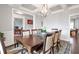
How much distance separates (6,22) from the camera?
1.46 metres

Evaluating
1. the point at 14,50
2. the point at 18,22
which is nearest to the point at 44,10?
the point at 18,22

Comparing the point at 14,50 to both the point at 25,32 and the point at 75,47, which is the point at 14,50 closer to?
the point at 25,32

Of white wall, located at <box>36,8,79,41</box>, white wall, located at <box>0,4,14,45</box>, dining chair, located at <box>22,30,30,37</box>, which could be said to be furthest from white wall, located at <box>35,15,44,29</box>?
white wall, located at <box>0,4,14,45</box>

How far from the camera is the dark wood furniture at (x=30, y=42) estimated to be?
1498mm

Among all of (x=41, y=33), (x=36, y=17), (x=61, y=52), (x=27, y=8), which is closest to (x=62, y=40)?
(x=61, y=52)

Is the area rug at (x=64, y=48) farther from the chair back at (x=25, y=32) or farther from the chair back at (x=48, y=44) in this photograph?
the chair back at (x=25, y=32)

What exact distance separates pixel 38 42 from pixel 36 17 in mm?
398

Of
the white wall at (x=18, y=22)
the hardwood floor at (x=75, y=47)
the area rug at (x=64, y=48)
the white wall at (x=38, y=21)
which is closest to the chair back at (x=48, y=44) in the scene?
the area rug at (x=64, y=48)

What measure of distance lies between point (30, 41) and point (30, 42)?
3cm

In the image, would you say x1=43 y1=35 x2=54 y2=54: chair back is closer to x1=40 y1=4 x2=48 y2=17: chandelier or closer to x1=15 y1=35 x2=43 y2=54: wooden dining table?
x1=15 y1=35 x2=43 y2=54: wooden dining table

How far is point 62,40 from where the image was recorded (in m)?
1.53

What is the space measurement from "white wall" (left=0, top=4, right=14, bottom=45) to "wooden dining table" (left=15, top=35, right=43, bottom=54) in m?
0.13

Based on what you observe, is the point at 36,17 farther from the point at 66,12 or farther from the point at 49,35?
the point at 66,12

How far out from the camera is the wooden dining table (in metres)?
1.50
